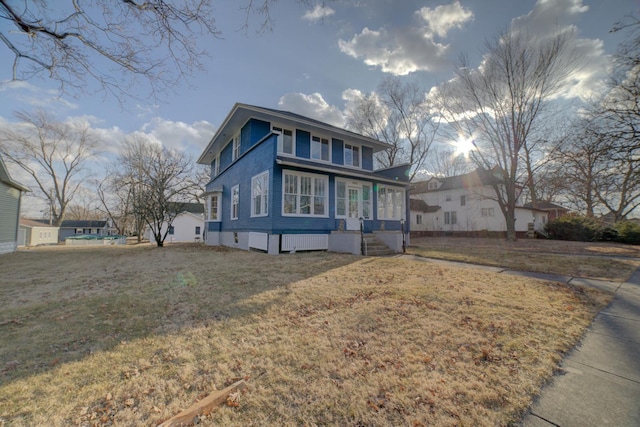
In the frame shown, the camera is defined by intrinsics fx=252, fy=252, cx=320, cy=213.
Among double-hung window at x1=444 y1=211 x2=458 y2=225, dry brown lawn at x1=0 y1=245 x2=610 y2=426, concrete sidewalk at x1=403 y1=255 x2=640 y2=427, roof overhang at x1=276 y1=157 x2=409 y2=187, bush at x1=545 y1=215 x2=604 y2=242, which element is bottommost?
concrete sidewalk at x1=403 y1=255 x2=640 y2=427

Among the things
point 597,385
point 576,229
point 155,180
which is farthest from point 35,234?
point 576,229

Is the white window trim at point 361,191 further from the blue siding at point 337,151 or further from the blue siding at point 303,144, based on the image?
the blue siding at point 303,144

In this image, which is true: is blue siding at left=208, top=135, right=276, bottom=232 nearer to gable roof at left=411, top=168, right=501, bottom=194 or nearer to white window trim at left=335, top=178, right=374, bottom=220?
white window trim at left=335, top=178, right=374, bottom=220

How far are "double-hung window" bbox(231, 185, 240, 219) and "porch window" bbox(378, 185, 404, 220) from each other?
831 centimetres

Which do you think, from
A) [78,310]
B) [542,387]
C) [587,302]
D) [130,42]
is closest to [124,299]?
[78,310]

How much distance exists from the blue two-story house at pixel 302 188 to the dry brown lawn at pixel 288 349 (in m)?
5.72

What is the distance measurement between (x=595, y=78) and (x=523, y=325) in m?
14.9

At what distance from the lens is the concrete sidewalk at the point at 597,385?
194cm

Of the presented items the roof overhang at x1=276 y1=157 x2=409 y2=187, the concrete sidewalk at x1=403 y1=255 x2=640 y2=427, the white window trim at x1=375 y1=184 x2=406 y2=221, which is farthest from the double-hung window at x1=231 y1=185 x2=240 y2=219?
the concrete sidewalk at x1=403 y1=255 x2=640 y2=427

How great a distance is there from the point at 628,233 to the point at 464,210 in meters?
12.8

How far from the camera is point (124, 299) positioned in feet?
15.6

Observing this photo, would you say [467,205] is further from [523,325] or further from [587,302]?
[523,325]

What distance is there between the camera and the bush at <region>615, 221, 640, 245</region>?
61.6 feet

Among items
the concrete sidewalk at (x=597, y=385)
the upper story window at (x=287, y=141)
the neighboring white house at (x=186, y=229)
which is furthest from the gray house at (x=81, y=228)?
the concrete sidewalk at (x=597, y=385)
